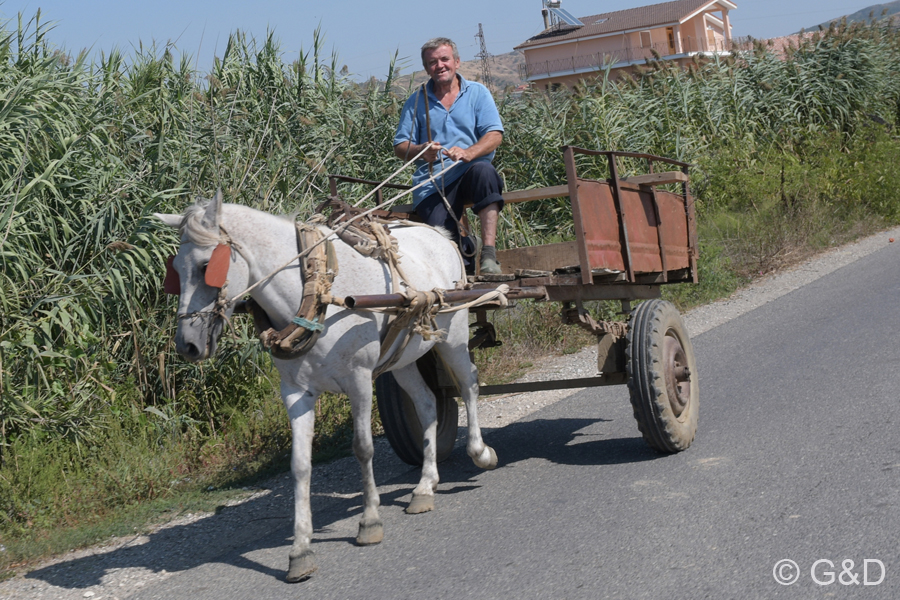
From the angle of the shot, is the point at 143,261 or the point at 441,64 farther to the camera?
the point at 143,261

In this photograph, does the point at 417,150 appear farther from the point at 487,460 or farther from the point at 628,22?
the point at 628,22

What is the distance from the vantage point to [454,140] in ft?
19.5

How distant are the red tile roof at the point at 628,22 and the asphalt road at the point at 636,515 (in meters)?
51.0

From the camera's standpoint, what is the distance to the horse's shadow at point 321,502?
480cm

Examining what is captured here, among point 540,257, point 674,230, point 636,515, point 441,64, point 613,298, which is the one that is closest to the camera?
point 636,515

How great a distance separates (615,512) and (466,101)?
112 inches

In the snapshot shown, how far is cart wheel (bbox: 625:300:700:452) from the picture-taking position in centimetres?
541

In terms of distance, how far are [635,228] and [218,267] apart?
122 inches

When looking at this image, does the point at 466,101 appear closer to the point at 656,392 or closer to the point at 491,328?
the point at 491,328

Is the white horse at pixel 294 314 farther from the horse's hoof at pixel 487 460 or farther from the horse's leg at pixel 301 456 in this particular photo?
the horse's hoof at pixel 487 460

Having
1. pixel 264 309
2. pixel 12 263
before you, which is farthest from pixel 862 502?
pixel 12 263

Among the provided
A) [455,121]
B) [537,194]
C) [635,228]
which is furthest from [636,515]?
[537,194]

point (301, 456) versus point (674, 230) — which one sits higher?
point (674, 230)
